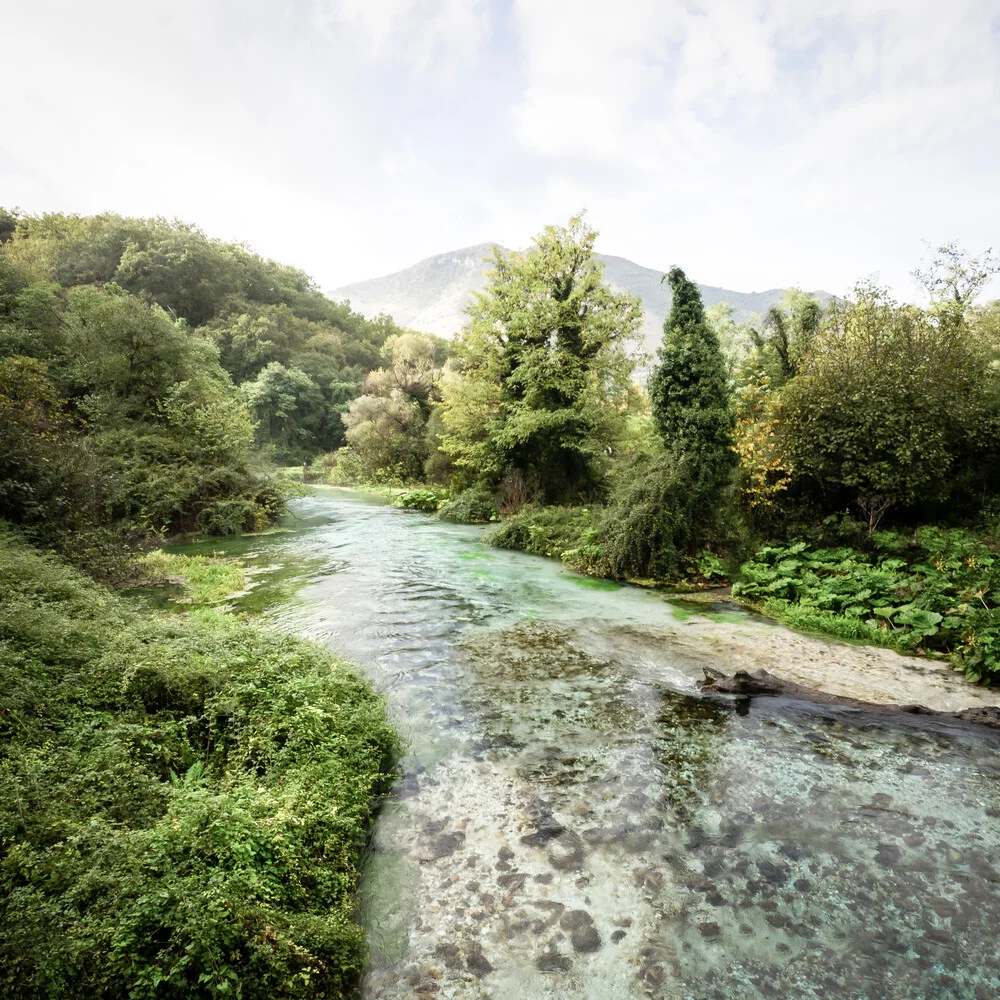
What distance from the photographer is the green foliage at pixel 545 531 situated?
1330cm

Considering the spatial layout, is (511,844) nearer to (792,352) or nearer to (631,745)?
(631,745)

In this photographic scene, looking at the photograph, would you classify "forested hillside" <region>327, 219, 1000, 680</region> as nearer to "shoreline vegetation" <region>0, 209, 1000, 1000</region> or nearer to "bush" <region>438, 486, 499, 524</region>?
"shoreline vegetation" <region>0, 209, 1000, 1000</region>

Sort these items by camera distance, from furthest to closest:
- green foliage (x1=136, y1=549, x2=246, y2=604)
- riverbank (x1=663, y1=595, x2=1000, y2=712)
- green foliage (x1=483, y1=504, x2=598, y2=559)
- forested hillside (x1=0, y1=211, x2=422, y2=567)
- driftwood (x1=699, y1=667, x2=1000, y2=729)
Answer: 1. green foliage (x1=483, y1=504, x2=598, y2=559)
2. green foliage (x1=136, y1=549, x2=246, y2=604)
3. forested hillside (x1=0, y1=211, x2=422, y2=567)
4. riverbank (x1=663, y1=595, x2=1000, y2=712)
5. driftwood (x1=699, y1=667, x2=1000, y2=729)

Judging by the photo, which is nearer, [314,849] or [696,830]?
[314,849]

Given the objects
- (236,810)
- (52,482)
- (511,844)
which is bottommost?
(511,844)

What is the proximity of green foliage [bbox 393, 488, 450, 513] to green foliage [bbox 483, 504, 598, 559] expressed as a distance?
27.7 ft

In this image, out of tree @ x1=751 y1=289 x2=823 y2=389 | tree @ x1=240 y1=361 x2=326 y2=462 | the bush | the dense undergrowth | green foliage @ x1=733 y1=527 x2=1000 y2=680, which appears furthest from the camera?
tree @ x1=240 y1=361 x2=326 y2=462

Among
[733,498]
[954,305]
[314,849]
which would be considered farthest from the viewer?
[954,305]

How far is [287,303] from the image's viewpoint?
65.2 m

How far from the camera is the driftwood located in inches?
193

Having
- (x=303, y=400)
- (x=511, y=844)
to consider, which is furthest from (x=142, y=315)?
(x=303, y=400)

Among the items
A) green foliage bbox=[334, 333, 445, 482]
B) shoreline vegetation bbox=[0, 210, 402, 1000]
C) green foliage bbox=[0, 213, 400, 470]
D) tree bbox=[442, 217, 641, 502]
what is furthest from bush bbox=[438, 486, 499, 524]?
green foliage bbox=[0, 213, 400, 470]

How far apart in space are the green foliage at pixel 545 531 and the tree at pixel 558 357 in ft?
9.65

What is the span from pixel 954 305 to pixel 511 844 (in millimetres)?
26258
